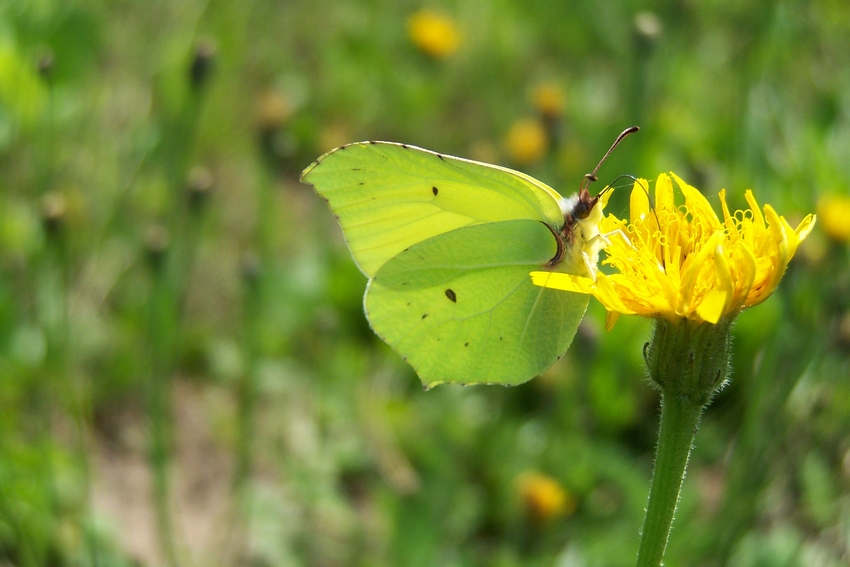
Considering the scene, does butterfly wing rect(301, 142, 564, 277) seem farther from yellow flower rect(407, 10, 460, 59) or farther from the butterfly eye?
yellow flower rect(407, 10, 460, 59)

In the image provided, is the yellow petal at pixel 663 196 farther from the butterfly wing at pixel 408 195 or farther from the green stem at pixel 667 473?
the green stem at pixel 667 473

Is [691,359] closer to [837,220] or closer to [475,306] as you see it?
[475,306]

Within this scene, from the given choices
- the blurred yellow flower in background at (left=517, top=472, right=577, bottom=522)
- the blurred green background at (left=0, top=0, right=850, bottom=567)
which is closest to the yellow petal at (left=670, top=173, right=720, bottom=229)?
the blurred green background at (left=0, top=0, right=850, bottom=567)

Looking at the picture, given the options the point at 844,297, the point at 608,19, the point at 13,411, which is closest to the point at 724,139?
the point at 608,19

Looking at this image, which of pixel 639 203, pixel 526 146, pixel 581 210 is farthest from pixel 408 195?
pixel 526 146

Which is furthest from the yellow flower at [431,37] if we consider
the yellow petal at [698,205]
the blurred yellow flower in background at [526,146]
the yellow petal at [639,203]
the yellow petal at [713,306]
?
the yellow petal at [713,306]

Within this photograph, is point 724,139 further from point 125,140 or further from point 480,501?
point 125,140
